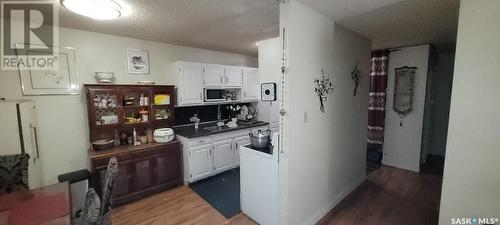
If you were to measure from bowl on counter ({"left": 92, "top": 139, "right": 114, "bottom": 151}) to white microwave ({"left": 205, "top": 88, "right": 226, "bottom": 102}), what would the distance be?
1.64 metres

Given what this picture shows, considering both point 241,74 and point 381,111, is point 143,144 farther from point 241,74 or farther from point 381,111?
point 381,111

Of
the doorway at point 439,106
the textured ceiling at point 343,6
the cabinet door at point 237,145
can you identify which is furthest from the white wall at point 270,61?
the doorway at point 439,106

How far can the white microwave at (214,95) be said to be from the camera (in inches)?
149

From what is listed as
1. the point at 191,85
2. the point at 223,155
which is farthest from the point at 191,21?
the point at 223,155

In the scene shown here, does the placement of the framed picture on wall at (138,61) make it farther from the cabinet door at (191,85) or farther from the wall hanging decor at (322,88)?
the wall hanging decor at (322,88)

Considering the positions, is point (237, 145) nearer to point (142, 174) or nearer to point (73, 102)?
point (142, 174)

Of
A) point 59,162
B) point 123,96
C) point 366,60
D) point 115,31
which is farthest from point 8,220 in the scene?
point 366,60

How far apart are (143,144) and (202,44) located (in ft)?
6.50

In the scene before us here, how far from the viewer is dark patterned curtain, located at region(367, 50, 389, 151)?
158 inches

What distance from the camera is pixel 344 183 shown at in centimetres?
291

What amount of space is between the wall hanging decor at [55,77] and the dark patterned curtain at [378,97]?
5157mm

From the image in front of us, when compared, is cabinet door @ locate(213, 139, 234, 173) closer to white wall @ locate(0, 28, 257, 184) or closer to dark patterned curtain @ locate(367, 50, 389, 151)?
white wall @ locate(0, 28, 257, 184)

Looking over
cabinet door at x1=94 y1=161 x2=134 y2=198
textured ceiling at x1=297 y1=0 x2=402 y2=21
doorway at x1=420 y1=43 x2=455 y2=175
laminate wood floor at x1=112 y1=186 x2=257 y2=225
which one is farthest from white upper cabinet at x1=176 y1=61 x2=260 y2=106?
doorway at x1=420 y1=43 x2=455 y2=175

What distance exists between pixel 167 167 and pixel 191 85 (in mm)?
1428
